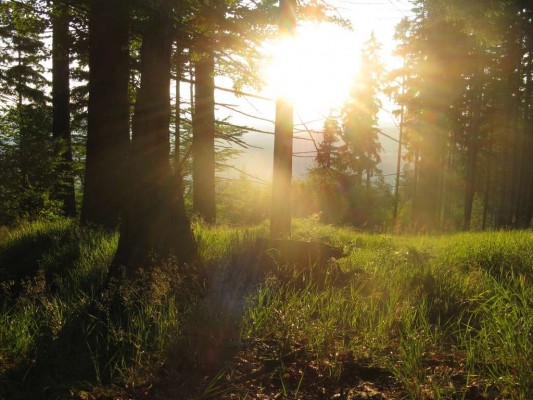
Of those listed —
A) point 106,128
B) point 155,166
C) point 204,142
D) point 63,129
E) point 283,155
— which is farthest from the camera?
point 63,129

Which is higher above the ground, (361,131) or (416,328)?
(361,131)

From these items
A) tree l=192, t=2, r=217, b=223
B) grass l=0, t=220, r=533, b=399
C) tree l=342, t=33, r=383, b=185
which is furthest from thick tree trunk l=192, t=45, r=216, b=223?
tree l=342, t=33, r=383, b=185

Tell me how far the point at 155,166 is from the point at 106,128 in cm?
416

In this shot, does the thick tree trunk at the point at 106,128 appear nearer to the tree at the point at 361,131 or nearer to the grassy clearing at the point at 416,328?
the grassy clearing at the point at 416,328

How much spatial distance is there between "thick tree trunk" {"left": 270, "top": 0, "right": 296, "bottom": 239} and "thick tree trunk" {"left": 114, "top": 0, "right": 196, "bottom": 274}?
2868mm

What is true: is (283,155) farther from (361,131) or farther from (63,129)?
(361,131)

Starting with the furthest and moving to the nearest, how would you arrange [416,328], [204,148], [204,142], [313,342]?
1. [204,148]
2. [204,142]
3. [416,328]
4. [313,342]

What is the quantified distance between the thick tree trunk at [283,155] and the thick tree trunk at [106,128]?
117 inches

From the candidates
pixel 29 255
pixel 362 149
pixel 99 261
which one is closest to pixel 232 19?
pixel 99 261

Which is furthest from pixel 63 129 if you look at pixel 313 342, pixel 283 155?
pixel 313 342

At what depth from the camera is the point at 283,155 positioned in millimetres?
8414

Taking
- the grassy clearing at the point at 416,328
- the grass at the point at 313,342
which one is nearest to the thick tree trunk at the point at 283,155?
the grassy clearing at the point at 416,328

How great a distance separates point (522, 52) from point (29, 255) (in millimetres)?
25830

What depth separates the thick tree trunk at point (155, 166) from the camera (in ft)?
17.8
